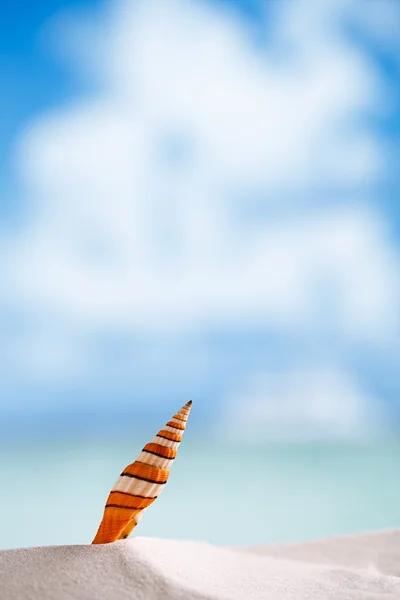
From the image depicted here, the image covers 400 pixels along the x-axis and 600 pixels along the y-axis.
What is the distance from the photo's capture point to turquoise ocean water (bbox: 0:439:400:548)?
2.76 metres

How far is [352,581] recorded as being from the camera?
135cm

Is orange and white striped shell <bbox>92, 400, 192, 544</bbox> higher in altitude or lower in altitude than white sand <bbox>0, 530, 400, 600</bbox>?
higher

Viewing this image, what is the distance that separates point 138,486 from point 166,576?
19 centimetres

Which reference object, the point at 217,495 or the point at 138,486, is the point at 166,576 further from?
the point at 217,495

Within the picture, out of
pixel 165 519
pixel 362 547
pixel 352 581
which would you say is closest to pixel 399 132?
pixel 165 519

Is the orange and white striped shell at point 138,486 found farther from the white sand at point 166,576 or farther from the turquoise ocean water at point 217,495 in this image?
the turquoise ocean water at point 217,495

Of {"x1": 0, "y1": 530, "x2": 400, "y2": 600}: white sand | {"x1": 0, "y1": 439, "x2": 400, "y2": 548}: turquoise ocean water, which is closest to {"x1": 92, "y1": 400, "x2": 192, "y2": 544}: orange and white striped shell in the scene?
{"x1": 0, "y1": 530, "x2": 400, "y2": 600}: white sand

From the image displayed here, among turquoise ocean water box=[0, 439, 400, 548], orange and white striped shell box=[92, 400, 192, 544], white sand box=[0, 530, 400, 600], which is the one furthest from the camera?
turquoise ocean water box=[0, 439, 400, 548]

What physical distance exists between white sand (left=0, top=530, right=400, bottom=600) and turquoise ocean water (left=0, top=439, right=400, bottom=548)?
1.11 m

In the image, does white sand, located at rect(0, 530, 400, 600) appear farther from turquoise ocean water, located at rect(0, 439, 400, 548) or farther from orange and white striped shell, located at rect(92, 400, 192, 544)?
turquoise ocean water, located at rect(0, 439, 400, 548)

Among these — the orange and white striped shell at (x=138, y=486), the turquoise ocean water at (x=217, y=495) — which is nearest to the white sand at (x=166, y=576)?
the orange and white striped shell at (x=138, y=486)

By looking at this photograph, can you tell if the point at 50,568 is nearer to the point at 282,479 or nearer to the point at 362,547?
the point at 362,547

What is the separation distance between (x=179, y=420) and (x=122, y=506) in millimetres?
202

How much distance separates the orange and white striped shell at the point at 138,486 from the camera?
124cm
